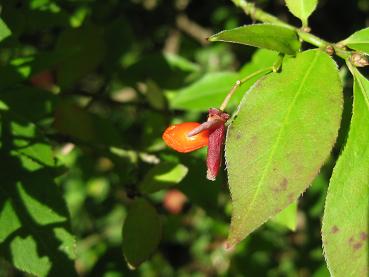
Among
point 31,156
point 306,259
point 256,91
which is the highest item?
point 256,91

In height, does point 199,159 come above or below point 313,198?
above

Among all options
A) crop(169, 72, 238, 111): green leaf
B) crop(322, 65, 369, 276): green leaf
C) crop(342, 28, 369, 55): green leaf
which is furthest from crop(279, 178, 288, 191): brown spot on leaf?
crop(169, 72, 238, 111): green leaf

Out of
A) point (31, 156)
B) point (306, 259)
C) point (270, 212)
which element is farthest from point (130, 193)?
point (306, 259)

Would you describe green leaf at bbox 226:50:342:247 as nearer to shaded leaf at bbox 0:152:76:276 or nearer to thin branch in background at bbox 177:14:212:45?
shaded leaf at bbox 0:152:76:276

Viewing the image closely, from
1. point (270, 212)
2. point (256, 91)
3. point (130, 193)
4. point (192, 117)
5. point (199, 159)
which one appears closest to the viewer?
point (270, 212)

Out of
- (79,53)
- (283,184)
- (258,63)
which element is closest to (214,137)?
(283,184)

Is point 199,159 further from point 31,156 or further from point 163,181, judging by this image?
point 31,156
